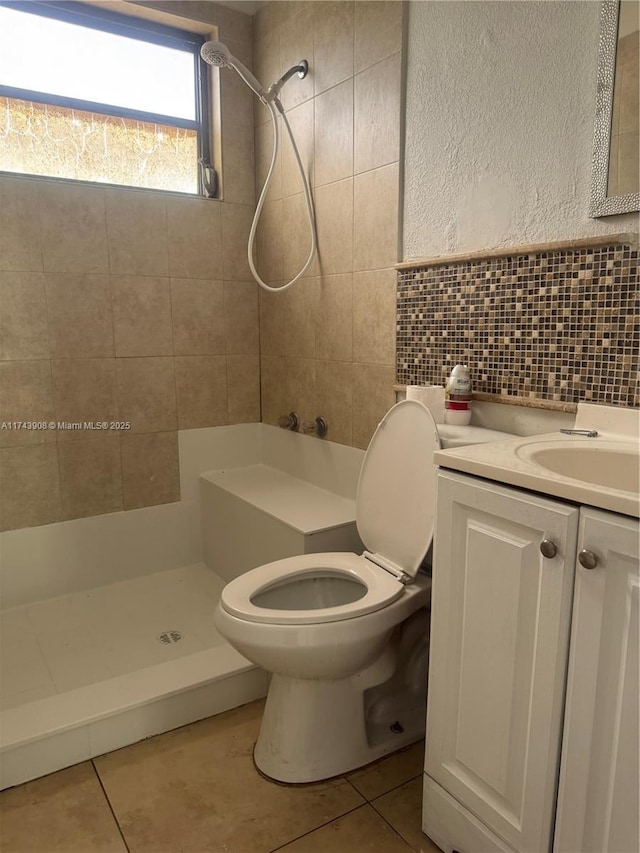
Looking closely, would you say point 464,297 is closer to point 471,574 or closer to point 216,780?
point 471,574

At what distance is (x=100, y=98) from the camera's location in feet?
7.47

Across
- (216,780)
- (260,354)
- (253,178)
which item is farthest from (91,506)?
(253,178)

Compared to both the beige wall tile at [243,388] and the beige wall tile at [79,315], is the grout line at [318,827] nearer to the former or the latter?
the beige wall tile at [243,388]

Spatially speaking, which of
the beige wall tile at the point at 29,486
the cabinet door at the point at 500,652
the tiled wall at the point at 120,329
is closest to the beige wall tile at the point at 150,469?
the tiled wall at the point at 120,329

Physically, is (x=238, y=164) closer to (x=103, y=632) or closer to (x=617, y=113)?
(x=617, y=113)

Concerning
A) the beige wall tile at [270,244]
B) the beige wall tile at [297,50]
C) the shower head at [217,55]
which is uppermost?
A: the beige wall tile at [297,50]

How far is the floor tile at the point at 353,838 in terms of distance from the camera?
1.32m

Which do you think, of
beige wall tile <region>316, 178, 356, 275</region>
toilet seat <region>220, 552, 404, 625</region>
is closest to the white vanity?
toilet seat <region>220, 552, 404, 625</region>

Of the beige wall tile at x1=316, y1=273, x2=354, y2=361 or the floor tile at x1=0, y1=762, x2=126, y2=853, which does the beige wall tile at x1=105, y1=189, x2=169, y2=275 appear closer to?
the beige wall tile at x1=316, y1=273, x2=354, y2=361

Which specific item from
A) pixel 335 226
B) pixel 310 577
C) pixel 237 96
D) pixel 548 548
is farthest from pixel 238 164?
pixel 548 548

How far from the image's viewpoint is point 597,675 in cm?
93

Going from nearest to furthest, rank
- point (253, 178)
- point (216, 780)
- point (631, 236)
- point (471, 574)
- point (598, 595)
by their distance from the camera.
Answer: point (598, 595) < point (471, 574) < point (631, 236) < point (216, 780) < point (253, 178)

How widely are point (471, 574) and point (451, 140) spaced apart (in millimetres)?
1210

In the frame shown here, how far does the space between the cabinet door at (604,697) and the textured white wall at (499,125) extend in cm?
76
